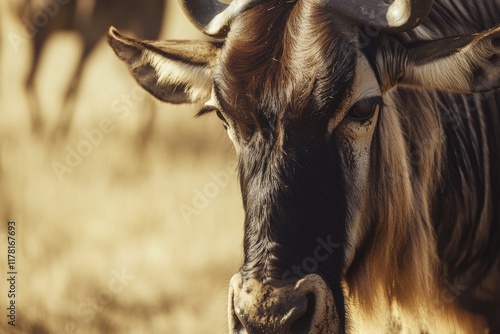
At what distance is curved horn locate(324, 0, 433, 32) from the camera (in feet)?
13.7

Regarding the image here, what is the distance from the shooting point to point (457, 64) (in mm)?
4246

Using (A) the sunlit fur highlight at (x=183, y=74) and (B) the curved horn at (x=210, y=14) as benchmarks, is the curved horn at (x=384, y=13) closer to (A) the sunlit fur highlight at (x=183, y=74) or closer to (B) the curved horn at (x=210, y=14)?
(B) the curved horn at (x=210, y=14)

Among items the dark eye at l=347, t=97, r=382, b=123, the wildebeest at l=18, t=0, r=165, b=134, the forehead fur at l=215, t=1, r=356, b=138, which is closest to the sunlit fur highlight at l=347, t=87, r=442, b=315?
the dark eye at l=347, t=97, r=382, b=123

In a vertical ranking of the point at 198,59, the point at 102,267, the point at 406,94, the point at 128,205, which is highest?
the point at 198,59

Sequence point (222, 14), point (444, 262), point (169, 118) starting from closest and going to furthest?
point (222, 14) < point (444, 262) < point (169, 118)

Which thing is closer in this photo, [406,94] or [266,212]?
[266,212]

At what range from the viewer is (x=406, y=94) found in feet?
15.9

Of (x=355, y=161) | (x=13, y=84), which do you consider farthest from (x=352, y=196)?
(x=13, y=84)

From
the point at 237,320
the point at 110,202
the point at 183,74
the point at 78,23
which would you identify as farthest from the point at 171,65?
the point at 78,23

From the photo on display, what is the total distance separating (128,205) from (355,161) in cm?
341

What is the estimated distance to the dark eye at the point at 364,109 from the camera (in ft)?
13.8

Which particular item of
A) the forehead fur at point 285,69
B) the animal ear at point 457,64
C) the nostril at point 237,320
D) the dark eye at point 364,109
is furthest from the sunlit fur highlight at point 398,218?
the nostril at point 237,320

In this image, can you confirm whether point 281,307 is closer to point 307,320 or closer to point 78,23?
point 307,320

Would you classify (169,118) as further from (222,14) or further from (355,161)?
(355,161)
